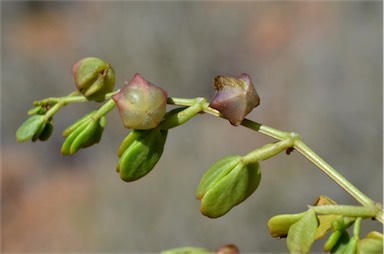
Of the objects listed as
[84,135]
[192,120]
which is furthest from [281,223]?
[192,120]

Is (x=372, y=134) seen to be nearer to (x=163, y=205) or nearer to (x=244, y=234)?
(x=244, y=234)

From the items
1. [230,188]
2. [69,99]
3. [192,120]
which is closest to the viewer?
[230,188]

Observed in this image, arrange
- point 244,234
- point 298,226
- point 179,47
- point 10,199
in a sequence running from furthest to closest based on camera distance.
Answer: point 10,199 < point 179,47 < point 244,234 < point 298,226

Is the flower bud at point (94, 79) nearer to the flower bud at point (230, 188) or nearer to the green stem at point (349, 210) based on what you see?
the flower bud at point (230, 188)

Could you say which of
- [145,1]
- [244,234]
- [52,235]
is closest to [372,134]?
→ [244,234]

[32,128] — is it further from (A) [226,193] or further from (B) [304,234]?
(B) [304,234]

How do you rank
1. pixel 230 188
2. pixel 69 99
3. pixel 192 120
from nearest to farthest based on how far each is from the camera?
pixel 230 188 < pixel 69 99 < pixel 192 120

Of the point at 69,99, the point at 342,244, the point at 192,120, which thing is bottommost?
the point at 192,120
